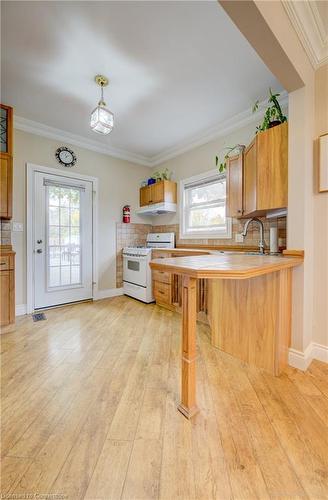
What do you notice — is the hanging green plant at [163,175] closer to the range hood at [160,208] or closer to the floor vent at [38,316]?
the range hood at [160,208]

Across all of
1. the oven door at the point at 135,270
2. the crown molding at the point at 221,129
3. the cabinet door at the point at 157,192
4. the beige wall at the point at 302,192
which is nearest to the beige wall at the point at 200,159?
the crown molding at the point at 221,129

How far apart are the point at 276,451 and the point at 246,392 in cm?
40

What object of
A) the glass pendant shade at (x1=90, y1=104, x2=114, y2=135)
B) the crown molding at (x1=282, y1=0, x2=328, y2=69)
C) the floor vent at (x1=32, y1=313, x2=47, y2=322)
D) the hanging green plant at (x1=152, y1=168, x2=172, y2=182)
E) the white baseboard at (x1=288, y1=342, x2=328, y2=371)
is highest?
the crown molding at (x1=282, y1=0, x2=328, y2=69)

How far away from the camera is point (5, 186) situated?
95.0 inches

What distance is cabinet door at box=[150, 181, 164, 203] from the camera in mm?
3628

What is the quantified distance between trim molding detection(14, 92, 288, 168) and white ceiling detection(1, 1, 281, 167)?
0.10 meters

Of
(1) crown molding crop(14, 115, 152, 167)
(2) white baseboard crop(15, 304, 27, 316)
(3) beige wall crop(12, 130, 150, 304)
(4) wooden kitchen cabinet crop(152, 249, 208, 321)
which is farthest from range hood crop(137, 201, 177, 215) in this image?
(2) white baseboard crop(15, 304, 27, 316)

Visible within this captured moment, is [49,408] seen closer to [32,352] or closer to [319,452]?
[32,352]

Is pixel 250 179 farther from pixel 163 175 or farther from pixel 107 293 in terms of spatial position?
pixel 107 293

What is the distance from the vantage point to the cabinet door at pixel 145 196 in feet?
12.9

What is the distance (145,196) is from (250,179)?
2268 millimetres

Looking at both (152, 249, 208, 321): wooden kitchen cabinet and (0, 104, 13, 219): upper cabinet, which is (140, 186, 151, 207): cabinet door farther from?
(0, 104, 13, 219): upper cabinet

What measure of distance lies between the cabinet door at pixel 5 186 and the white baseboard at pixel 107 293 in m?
1.77

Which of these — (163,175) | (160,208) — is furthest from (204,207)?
(163,175)
